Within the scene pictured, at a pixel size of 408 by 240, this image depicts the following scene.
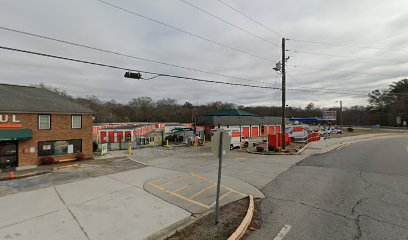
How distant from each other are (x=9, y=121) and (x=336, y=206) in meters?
21.8

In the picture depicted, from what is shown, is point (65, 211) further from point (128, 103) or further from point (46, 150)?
point (128, 103)

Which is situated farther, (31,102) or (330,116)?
(330,116)

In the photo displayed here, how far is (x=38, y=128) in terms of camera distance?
18391 millimetres

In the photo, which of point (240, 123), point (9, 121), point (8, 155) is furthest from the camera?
point (240, 123)

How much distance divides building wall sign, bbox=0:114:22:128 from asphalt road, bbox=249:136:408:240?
1915 cm

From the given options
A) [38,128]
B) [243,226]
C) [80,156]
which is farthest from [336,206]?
[38,128]

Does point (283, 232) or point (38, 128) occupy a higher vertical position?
point (38, 128)

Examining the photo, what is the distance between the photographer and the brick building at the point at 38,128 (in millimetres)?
16969

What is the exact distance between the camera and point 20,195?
9781 mm

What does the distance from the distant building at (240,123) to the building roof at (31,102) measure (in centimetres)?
2083

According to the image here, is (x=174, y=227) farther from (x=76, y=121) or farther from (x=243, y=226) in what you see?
(x=76, y=121)

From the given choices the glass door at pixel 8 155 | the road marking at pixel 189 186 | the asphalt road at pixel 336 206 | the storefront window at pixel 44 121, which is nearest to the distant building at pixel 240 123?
the storefront window at pixel 44 121

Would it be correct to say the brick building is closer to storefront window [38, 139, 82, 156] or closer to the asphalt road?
storefront window [38, 139, 82, 156]

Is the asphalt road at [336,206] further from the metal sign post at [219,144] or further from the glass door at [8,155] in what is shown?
the glass door at [8,155]
